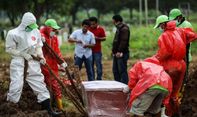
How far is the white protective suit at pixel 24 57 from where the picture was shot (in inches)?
391

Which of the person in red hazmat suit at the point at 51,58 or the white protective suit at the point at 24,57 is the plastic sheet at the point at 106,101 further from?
the person in red hazmat suit at the point at 51,58

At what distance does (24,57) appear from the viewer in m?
10.0

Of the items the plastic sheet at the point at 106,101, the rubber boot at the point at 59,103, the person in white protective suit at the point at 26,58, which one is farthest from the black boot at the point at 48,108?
the plastic sheet at the point at 106,101

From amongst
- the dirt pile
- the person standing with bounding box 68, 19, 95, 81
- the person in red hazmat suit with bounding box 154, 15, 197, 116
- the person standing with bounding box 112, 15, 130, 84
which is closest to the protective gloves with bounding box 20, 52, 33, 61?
the person in red hazmat suit with bounding box 154, 15, 197, 116

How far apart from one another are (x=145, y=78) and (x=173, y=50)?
1426 mm

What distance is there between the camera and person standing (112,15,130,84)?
12.9 m

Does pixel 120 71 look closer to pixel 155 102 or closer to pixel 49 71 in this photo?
pixel 49 71

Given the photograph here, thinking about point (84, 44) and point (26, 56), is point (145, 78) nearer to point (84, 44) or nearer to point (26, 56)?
Result: point (26, 56)

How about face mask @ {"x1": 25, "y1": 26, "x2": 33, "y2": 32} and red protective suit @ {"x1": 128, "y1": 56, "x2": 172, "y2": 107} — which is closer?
red protective suit @ {"x1": 128, "y1": 56, "x2": 172, "y2": 107}

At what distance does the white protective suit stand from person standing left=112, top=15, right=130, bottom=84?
3171 mm

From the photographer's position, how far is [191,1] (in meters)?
69.8

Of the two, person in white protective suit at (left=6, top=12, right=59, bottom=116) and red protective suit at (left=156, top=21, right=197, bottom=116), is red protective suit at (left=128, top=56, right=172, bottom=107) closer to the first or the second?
red protective suit at (left=156, top=21, right=197, bottom=116)

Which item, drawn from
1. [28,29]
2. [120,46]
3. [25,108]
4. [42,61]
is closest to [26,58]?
[42,61]

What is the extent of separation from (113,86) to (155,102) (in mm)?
1191
